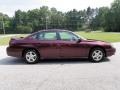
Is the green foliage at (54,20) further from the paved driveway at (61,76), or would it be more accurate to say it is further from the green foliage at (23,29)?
the paved driveway at (61,76)

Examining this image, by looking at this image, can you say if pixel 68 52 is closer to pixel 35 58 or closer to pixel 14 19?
pixel 35 58

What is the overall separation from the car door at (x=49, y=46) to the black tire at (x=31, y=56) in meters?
0.24

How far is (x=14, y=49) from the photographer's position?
1031 centimetres

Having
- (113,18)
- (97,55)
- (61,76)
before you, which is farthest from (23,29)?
(61,76)

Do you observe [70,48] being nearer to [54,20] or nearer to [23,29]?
[23,29]

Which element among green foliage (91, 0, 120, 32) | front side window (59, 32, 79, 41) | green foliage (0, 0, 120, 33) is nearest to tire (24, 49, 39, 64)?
front side window (59, 32, 79, 41)

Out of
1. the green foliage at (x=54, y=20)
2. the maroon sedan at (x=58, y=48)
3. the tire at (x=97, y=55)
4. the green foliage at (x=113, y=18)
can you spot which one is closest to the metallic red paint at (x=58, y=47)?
the maroon sedan at (x=58, y=48)

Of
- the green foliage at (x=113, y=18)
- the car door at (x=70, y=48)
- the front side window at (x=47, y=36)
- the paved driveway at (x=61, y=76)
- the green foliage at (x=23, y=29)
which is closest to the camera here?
the paved driveway at (x=61, y=76)

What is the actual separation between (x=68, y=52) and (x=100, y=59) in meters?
1.35

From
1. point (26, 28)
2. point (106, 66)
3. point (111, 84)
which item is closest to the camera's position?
point (111, 84)

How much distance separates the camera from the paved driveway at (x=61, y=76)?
6.35 m

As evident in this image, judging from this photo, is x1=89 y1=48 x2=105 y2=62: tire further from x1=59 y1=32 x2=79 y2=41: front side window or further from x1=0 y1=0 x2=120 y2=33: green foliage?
x1=0 y1=0 x2=120 y2=33: green foliage

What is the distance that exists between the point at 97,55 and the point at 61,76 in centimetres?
311

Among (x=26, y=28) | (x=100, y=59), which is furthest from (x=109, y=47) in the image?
(x=26, y=28)
